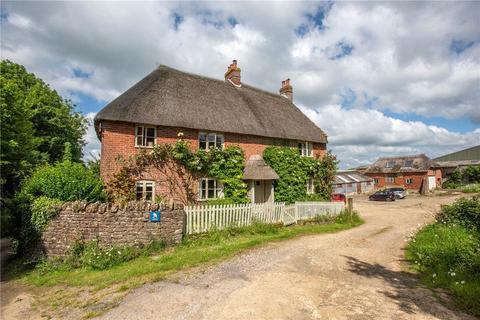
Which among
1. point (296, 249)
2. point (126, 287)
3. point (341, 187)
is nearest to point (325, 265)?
point (296, 249)

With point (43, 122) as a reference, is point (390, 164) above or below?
below

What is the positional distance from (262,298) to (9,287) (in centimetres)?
792

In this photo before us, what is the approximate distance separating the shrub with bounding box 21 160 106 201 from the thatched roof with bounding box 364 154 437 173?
48.7 m

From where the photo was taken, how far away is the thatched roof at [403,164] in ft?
144

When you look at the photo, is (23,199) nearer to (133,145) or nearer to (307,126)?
(133,145)

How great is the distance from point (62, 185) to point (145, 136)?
4708 millimetres

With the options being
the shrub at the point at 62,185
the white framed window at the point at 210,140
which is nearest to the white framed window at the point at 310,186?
the white framed window at the point at 210,140

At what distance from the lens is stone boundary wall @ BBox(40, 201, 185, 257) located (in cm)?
924

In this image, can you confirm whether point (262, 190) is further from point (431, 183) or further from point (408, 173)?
point (431, 183)

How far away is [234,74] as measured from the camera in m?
21.4

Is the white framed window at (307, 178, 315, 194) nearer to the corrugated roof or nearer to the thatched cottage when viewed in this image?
the thatched cottage

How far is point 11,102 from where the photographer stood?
406 inches

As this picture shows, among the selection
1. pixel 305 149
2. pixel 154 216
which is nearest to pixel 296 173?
pixel 305 149

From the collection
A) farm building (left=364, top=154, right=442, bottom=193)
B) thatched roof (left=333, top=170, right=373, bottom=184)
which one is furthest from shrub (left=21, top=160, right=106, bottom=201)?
farm building (left=364, top=154, right=442, bottom=193)
